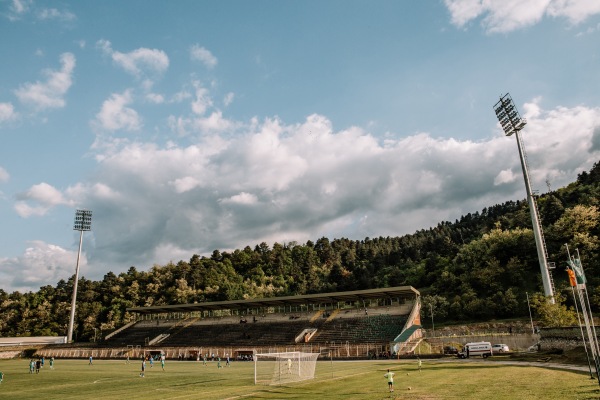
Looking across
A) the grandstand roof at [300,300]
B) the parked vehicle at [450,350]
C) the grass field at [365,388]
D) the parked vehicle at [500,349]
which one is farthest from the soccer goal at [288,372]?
the grandstand roof at [300,300]

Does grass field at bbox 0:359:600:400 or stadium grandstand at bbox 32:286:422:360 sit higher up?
stadium grandstand at bbox 32:286:422:360

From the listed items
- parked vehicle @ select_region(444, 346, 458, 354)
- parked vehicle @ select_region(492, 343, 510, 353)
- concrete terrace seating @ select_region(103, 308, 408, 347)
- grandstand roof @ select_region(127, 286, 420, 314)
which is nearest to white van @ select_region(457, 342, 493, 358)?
parked vehicle @ select_region(444, 346, 458, 354)

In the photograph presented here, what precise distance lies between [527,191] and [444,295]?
33.0m

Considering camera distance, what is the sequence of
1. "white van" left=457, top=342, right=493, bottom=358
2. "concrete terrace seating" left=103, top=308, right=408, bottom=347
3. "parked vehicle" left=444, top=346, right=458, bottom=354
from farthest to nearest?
"concrete terrace seating" left=103, top=308, right=408, bottom=347 → "parked vehicle" left=444, top=346, right=458, bottom=354 → "white van" left=457, top=342, right=493, bottom=358

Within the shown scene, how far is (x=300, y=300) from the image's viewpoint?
79.6 meters

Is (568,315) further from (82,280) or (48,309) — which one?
(82,280)

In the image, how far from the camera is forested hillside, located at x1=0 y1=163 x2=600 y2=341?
283 ft

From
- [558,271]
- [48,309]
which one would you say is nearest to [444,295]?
[558,271]

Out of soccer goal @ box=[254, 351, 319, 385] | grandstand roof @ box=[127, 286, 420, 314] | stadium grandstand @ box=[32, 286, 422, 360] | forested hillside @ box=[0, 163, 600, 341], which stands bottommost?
soccer goal @ box=[254, 351, 319, 385]

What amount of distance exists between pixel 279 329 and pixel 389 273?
6270cm

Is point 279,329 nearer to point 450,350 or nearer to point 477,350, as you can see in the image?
point 450,350

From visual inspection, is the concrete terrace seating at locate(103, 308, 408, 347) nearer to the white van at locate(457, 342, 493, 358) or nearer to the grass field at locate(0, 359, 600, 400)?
the white van at locate(457, 342, 493, 358)

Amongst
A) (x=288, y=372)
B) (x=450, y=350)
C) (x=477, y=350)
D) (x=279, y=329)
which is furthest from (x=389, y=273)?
(x=288, y=372)

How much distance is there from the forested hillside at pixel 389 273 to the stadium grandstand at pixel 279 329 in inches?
815
